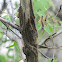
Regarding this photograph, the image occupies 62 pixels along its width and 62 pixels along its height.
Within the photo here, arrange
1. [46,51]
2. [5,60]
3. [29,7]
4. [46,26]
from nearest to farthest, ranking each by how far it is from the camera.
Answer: [29,7] → [46,26] → [46,51] → [5,60]

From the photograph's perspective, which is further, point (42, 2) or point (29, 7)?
point (42, 2)

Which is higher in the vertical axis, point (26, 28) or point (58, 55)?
point (26, 28)

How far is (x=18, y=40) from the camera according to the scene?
55cm

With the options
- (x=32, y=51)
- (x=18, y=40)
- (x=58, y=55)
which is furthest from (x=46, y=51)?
(x=32, y=51)

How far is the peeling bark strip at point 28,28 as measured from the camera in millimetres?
274

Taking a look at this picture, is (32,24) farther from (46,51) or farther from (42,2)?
(46,51)

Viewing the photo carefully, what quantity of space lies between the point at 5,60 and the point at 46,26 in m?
1.28

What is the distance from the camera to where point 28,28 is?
0.29 metres

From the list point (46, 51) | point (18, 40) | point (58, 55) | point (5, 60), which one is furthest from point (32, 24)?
point (5, 60)

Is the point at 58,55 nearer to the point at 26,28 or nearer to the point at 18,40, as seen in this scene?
the point at 18,40

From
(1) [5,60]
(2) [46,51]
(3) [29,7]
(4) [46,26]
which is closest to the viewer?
(3) [29,7]

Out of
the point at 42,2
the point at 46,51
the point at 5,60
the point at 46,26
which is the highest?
the point at 42,2

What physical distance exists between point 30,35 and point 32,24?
3cm

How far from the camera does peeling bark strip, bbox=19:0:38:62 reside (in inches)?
10.8
